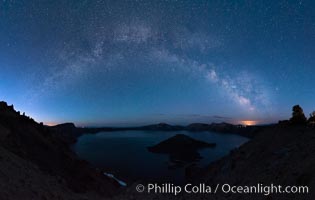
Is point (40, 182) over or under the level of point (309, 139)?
under

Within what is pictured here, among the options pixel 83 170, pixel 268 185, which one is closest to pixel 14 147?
pixel 83 170

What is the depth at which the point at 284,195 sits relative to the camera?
16.0m

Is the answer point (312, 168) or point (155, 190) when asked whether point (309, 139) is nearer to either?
point (312, 168)

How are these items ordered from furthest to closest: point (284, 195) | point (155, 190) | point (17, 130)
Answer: point (17, 130), point (155, 190), point (284, 195)

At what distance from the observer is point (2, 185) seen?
19453 mm

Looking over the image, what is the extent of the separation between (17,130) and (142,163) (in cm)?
10767

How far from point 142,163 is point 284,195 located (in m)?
135

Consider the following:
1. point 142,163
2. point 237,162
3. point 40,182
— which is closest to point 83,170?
point 40,182

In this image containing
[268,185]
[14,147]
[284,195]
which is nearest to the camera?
[284,195]

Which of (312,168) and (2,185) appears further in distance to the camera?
(2,185)

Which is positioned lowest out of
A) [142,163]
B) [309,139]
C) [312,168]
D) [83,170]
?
[142,163]

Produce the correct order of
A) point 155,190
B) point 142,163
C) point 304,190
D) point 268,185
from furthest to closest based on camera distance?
point 142,163
point 155,190
point 268,185
point 304,190

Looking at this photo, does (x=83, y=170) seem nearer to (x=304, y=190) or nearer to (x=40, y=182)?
(x=40, y=182)

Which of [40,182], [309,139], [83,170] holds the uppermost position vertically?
[309,139]
